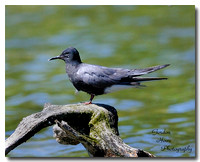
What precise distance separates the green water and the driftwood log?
2740 mm

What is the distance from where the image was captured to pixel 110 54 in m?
12.1

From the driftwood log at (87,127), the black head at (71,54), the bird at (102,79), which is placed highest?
the black head at (71,54)

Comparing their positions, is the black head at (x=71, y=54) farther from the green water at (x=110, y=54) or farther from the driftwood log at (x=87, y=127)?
the green water at (x=110, y=54)

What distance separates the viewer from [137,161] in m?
6.07

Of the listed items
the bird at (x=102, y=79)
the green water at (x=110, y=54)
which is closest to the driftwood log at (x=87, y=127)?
the bird at (x=102, y=79)

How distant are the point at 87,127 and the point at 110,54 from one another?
6.09m

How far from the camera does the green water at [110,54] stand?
32.9ft

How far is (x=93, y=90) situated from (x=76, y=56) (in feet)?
1.64

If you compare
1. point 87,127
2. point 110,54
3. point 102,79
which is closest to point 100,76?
point 102,79

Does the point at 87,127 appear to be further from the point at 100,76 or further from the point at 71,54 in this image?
the point at 71,54

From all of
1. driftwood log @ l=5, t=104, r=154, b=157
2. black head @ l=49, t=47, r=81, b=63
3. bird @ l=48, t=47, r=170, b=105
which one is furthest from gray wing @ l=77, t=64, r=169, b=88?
driftwood log @ l=5, t=104, r=154, b=157

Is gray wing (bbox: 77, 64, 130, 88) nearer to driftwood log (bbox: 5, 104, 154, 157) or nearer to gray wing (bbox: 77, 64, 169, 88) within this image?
gray wing (bbox: 77, 64, 169, 88)

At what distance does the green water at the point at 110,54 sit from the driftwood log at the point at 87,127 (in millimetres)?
2740

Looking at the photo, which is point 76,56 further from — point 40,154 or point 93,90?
point 40,154
